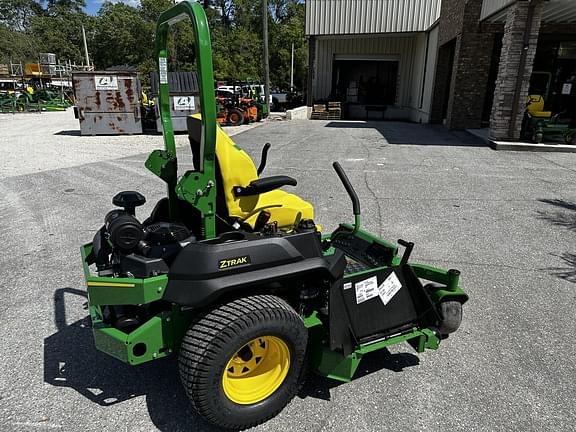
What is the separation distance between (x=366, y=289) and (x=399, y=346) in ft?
2.45

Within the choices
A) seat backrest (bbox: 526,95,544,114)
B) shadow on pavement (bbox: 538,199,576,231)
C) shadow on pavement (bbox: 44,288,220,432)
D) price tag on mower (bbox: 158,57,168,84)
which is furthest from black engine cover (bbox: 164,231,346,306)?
seat backrest (bbox: 526,95,544,114)

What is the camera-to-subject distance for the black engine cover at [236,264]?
6.82 ft

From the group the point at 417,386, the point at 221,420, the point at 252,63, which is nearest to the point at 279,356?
the point at 221,420

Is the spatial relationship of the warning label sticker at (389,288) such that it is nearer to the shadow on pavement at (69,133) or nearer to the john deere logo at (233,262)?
the john deere logo at (233,262)

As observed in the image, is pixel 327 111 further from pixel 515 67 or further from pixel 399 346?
pixel 399 346

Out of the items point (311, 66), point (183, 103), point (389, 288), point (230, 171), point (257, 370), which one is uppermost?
point (311, 66)

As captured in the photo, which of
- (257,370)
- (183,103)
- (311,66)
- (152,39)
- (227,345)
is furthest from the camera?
(152,39)

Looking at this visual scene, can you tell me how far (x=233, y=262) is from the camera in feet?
6.97

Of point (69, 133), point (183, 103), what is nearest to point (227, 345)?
point (183, 103)

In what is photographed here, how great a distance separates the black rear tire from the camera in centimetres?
203

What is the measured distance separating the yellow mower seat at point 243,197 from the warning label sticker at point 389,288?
61 centimetres

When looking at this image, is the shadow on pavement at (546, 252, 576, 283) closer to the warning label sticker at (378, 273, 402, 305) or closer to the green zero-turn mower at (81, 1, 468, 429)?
the green zero-turn mower at (81, 1, 468, 429)

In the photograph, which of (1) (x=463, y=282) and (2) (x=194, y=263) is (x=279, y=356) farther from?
(1) (x=463, y=282)

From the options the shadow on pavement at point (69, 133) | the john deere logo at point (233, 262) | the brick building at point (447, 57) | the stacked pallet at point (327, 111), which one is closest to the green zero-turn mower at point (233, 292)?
the john deere logo at point (233, 262)
